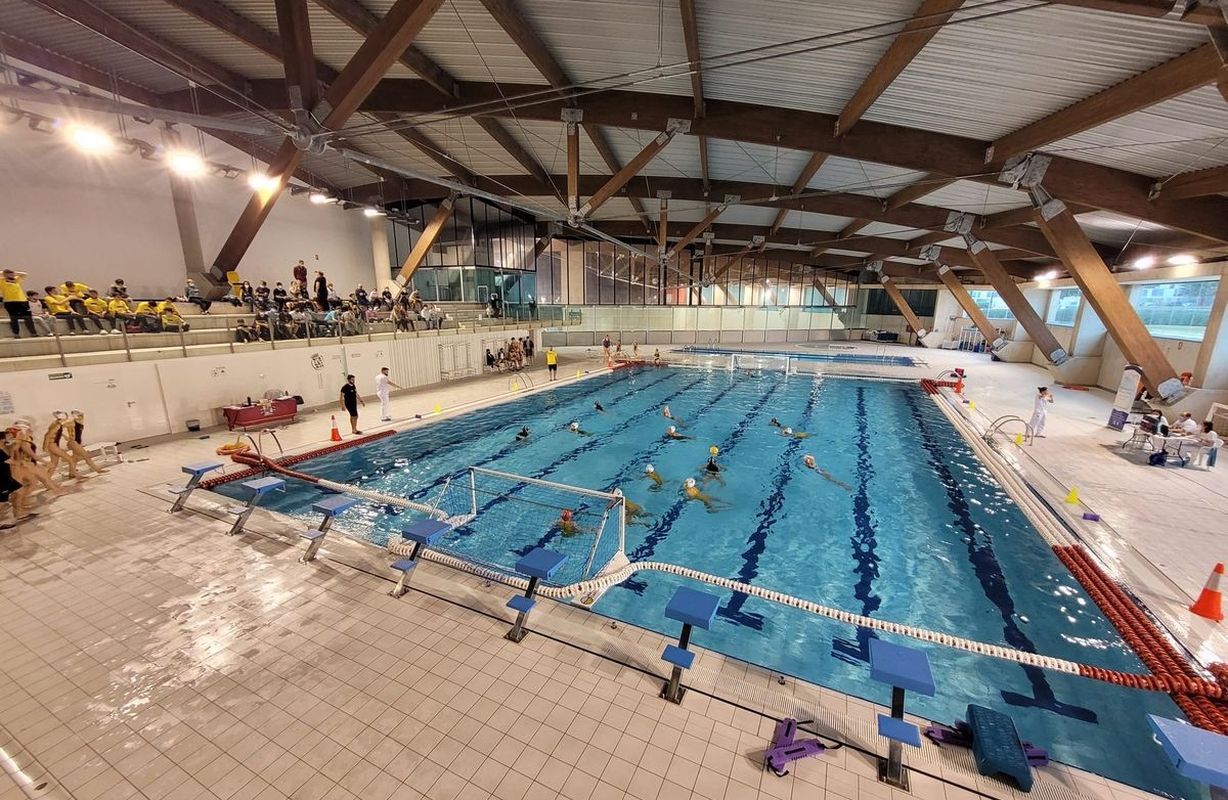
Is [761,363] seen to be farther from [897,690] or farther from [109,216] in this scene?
[109,216]

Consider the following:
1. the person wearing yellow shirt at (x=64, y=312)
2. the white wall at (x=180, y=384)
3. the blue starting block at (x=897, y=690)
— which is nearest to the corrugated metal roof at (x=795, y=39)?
the blue starting block at (x=897, y=690)

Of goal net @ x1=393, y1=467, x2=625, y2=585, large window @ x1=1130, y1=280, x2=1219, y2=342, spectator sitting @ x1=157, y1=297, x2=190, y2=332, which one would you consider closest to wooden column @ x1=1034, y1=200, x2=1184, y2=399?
large window @ x1=1130, y1=280, x2=1219, y2=342

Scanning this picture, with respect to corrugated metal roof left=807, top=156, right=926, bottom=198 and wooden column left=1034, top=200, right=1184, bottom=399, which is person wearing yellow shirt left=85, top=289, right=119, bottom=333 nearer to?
corrugated metal roof left=807, top=156, right=926, bottom=198

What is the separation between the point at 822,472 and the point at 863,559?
2879 mm

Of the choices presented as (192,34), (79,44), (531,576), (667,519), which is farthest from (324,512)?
(79,44)

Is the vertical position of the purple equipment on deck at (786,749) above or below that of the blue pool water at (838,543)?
above

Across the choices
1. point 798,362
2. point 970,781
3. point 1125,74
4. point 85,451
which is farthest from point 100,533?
point 798,362

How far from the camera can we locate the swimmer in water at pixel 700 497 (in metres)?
6.70

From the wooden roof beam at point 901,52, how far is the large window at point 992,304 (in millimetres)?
24398

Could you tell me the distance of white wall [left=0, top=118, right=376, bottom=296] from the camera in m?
9.31

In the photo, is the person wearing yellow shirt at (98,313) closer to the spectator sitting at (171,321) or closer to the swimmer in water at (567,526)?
the spectator sitting at (171,321)

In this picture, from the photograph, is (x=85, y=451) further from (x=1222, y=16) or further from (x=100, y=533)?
(x=1222, y=16)

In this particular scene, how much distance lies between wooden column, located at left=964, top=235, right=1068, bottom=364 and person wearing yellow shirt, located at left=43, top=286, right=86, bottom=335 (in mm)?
21046

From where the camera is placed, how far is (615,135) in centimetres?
1142
